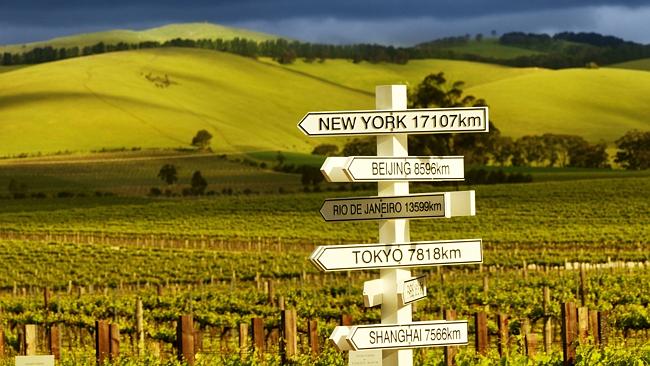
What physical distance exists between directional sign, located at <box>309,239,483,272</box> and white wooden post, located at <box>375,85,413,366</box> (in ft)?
0.72

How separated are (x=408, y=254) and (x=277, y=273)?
55807 millimetres

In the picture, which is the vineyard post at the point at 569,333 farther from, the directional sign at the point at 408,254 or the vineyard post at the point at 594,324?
the vineyard post at the point at 594,324

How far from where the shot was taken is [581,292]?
47.4m

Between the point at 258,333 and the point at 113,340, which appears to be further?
the point at 258,333

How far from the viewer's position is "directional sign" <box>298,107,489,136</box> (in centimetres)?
1675

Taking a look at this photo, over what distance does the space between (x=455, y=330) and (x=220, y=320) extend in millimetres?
26884

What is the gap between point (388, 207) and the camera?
1684 centimetres

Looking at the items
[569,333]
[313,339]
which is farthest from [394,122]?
[313,339]

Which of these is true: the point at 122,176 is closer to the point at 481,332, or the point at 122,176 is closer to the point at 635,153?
the point at 635,153

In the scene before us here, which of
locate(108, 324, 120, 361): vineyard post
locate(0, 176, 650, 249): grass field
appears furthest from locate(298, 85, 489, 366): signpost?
locate(0, 176, 650, 249): grass field

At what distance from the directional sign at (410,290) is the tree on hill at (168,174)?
523 ft

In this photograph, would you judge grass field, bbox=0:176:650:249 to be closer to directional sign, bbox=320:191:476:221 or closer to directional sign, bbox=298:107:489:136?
directional sign, bbox=298:107:489:136

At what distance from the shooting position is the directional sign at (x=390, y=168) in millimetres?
16438

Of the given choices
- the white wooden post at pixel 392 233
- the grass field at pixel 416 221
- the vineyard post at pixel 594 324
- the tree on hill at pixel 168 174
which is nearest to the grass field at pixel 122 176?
the tree on hill at pixel 168 174
